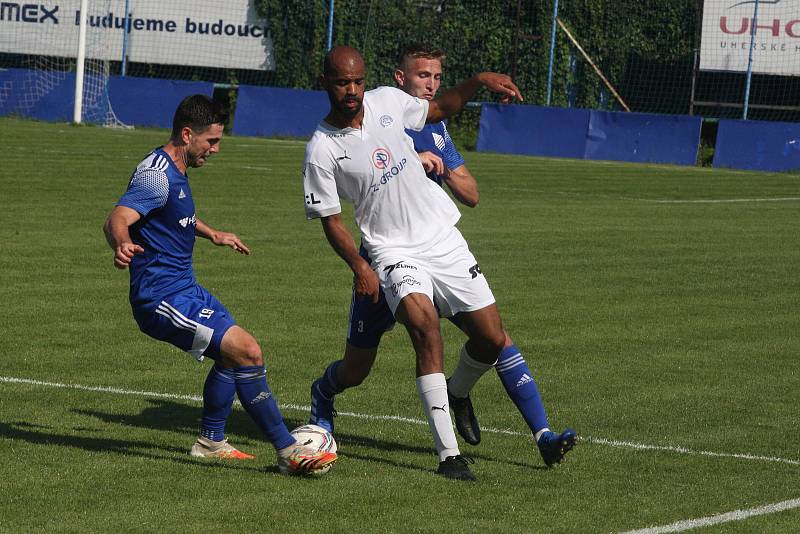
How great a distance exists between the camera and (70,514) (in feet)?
19.8

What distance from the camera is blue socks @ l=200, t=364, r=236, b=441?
7.25m

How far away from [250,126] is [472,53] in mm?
7327

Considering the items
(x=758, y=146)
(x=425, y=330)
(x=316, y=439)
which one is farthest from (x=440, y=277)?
(x=758, y=146)

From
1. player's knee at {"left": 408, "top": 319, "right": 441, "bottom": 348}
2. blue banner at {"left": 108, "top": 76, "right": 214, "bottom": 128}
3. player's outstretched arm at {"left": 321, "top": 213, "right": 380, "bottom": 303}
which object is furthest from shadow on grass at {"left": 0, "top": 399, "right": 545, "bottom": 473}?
blue banner at {"left": 108, "top": 76, "right": 214, "bottom": 128}

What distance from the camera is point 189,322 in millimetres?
6949

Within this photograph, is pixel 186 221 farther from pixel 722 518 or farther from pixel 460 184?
pixel 722 518

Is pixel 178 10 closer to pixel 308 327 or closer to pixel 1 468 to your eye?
pixel 308 327

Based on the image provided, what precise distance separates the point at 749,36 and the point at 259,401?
32765mm

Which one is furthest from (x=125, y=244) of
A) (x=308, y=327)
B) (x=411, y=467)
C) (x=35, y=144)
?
(x=35, y=144)

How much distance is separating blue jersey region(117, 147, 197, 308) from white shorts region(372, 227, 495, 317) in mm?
990

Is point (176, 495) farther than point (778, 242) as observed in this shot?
No

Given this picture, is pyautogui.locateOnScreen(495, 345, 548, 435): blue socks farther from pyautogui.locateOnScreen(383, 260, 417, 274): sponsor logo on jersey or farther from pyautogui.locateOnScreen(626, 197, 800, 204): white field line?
pyautogui.locateOnScreen(626, 197, 800, 204): white field line

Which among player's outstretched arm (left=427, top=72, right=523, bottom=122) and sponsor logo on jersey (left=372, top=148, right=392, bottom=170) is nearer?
sponsor logo on jersey (left=372, top=148, right=392, bottom=170)

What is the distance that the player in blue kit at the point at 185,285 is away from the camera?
273 inches
